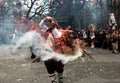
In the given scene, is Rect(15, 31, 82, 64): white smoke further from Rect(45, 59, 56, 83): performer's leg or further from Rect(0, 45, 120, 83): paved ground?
Rect(0, 45, 120, 83): paved ground

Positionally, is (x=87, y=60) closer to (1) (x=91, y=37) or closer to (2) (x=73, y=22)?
(1) (x=91, y=37)

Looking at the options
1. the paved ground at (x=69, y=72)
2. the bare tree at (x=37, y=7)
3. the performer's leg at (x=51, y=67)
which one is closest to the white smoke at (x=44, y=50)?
the performer's leg at (x=51, y=67)

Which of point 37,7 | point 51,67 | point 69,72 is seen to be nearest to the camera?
point 51,67

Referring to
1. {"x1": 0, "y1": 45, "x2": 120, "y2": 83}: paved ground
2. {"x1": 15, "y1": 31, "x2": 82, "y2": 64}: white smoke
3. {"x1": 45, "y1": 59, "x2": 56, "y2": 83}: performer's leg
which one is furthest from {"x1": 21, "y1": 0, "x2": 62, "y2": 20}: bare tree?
{"x1": 45, "y1": 59, "x2": 56, "y2": 83}: performer's leg

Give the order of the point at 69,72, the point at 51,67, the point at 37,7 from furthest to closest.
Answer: the point at 37,7, the point at 69,72, the point at 51,67

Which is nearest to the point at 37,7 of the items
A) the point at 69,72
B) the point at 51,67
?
the point at 69,72

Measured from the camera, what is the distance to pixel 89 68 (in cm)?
1581

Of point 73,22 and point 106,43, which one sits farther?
point 73,22

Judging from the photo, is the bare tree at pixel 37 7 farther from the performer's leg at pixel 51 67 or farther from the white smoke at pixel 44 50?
the performer's leg at pixel 51 67

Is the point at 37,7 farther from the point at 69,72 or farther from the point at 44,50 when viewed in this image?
the point at 44,50

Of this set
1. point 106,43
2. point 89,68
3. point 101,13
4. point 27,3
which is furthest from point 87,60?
point 101,13

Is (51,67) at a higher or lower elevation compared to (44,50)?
lower

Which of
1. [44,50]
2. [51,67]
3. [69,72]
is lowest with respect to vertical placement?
[69,72]

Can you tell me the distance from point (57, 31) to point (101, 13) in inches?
922
